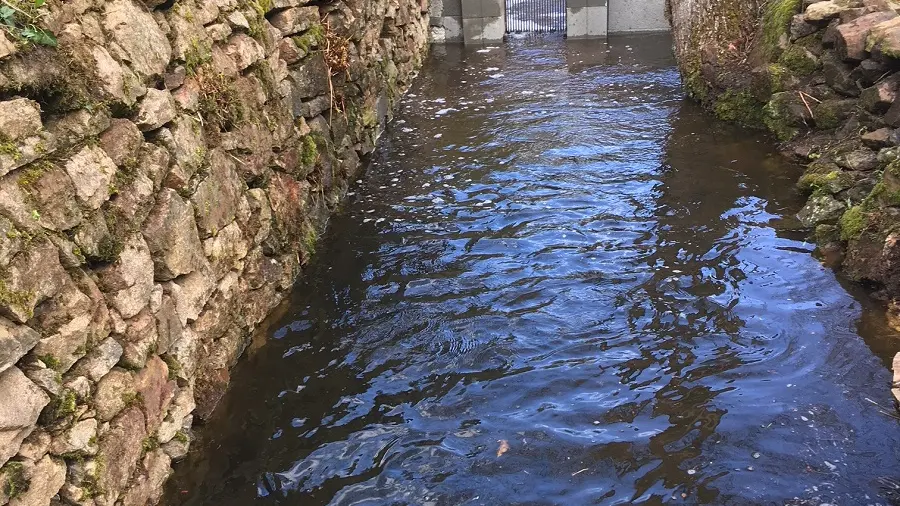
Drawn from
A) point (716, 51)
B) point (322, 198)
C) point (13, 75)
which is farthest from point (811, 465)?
point (716, 51)

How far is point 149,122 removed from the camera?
14.1ft

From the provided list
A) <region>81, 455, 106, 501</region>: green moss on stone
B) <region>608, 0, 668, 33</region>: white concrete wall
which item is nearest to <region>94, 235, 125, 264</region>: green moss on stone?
<region>81, 455, 106, 501</region>: green moss on stone

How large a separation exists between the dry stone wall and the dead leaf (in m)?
1.94

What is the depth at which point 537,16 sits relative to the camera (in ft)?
58.7

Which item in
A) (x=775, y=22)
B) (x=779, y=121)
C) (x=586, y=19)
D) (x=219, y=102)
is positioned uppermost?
(x=586, y=19)

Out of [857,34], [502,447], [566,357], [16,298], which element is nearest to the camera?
[16,298]

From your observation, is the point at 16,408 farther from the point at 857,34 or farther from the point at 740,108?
the point at 740,108

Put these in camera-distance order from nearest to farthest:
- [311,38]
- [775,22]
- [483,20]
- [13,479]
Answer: [13,479] → [311,38] → [775,22] → [483,20]

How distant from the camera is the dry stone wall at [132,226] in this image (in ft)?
10.6

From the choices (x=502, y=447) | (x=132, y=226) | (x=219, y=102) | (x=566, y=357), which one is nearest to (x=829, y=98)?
(x=566, y=357)

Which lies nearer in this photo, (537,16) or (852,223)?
(852,223)

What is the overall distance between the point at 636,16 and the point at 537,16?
2.47 metres

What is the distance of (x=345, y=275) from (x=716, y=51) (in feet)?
22.4

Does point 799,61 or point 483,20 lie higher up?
point 483,20
